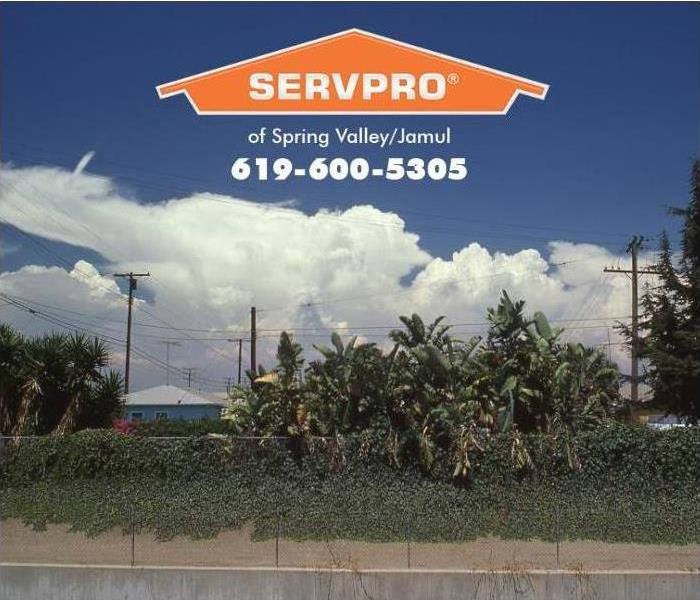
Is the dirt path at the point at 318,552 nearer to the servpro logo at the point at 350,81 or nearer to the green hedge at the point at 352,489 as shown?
the green hedge at the point at 352,489

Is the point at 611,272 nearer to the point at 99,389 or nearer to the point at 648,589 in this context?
the point at 99,389

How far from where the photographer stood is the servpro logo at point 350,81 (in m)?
11.1

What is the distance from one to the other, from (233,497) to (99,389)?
5.60 m

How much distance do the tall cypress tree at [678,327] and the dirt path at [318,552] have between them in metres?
A: 8.63

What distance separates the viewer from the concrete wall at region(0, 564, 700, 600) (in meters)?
10.8

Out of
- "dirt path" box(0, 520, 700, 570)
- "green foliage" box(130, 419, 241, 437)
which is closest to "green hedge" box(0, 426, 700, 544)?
"dirt path" box(0, 520, 700, 570)

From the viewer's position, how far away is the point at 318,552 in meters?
13.2

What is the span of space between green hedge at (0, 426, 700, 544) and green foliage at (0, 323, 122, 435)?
6.21 ft

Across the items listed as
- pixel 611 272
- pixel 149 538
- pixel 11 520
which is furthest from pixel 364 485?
pixel 611 272

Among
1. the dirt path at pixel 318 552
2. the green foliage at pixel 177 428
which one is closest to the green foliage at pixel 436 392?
the dirt path at pixel 318 552

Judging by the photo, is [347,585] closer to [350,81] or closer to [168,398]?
[350,81]

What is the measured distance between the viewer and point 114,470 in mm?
15812

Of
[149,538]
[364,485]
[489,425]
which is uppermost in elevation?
[489,425]

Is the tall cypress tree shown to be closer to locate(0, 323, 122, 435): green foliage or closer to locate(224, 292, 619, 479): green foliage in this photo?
locate(224, 292, 619, 479): green foliage
